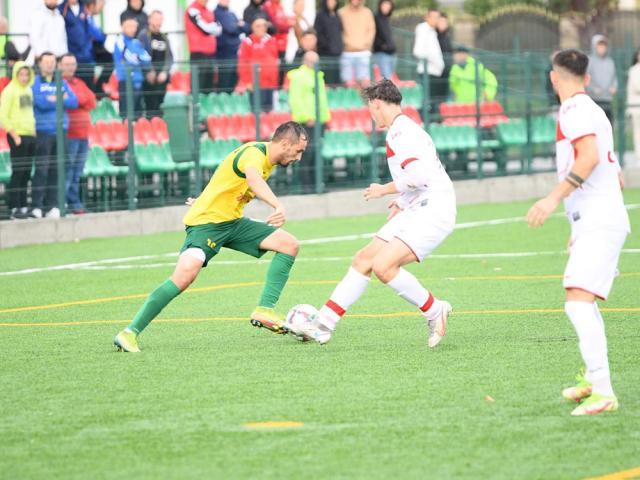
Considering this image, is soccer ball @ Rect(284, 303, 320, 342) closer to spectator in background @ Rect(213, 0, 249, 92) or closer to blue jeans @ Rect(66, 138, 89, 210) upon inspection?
blue jeans @ Rect(66, 138, 89, 210)

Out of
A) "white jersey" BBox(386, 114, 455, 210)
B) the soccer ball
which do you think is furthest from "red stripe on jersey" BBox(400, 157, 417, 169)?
the soccer ball

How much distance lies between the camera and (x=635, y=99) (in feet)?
91.7

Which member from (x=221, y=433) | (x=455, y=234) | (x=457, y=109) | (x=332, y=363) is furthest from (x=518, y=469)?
(x=457, y=109)

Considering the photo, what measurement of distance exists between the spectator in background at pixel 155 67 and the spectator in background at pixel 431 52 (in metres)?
5.07

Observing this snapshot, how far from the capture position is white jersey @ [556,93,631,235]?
25.3 ft

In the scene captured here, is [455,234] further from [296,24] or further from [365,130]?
[296,24]

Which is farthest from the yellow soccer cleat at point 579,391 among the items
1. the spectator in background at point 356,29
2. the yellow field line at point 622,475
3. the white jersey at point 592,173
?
the spectator in background at point 356,29

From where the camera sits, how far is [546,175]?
26016mm

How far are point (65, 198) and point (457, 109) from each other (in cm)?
796

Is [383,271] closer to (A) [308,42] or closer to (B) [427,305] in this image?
(B) [427,305]

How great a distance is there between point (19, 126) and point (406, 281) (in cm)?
947

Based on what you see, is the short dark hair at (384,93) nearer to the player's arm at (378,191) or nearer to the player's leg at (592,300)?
the player's arm at (378,191)

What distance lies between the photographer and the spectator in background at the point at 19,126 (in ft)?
59.1

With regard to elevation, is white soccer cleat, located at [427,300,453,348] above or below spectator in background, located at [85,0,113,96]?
below
